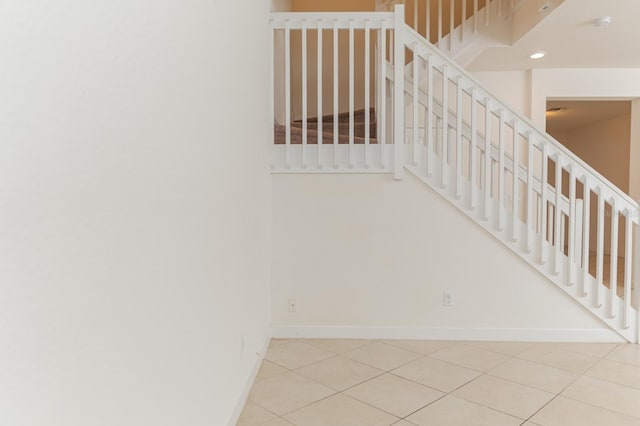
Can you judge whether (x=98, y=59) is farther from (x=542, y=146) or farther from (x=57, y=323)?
(x=542, y=146)

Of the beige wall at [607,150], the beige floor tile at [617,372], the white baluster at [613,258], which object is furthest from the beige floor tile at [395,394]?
the beige wall at [607,150]

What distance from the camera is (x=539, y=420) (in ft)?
6.46

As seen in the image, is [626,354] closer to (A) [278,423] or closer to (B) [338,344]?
(B) [338,344]

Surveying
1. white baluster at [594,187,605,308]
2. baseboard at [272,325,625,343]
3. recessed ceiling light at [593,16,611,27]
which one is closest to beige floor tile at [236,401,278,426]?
baseboard at [272,325,625,343]

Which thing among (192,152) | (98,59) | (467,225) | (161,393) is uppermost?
(98,59)

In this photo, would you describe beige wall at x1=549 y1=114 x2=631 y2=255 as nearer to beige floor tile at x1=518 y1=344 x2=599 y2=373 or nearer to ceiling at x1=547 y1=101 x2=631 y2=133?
ceiling at x1=547 y1=101 x2=631 y2=133

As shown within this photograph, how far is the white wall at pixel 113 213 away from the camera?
1.97ft

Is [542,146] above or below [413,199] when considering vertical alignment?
above

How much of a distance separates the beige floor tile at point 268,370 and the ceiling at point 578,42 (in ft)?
12.0

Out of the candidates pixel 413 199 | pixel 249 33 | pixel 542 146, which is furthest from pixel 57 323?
pixel 542 146

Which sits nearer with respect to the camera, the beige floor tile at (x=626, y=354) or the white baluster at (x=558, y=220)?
the beige floor tile at (x=626, y=354)

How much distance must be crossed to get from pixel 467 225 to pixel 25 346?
2900 mm

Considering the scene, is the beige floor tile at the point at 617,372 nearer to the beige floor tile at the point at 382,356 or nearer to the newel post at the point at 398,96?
the beige floor tile at the point at 382,356

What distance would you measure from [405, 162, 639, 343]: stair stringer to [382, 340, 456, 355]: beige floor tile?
2.86 ft
